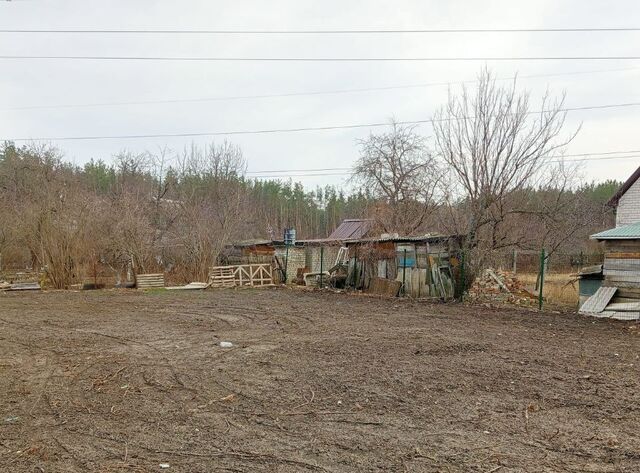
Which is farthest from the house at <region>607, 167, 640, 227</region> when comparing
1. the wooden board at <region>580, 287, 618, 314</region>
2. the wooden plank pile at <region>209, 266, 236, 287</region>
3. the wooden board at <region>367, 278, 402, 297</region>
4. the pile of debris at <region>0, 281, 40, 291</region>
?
the pile of debris at <region>0, 281, 40, 291</region>

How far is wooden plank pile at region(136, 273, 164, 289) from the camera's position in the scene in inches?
821

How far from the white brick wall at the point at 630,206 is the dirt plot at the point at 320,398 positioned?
12.2 meters

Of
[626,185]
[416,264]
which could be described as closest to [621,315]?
[416,264]

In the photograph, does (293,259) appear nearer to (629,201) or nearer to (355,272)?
(355,272)

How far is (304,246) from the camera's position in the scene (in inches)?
945

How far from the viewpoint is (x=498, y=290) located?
58.1ft

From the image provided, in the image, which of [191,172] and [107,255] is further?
[191,172]

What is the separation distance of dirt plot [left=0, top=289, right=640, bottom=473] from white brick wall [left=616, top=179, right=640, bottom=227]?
1223 centimetres

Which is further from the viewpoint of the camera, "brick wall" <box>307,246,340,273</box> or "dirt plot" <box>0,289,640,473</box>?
"brick wall" <box>307,246,340,273</box>

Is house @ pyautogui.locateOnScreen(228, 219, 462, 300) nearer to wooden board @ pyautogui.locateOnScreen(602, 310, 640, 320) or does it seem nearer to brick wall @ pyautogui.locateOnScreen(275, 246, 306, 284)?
brick wall @ pyautogui.locateOnScreen(275, 246, 306, 284)

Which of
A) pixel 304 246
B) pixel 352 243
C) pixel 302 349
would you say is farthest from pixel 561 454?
pixel 304 246

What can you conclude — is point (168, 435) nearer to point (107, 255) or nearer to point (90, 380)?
point (90, 380)

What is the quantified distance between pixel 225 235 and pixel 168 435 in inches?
828

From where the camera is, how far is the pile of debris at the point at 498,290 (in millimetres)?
15023
